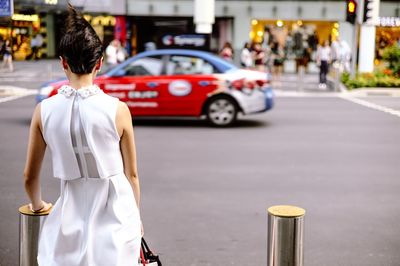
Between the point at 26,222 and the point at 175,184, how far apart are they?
448 cm

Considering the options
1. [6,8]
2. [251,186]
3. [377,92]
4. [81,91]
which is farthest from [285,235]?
[377,92]

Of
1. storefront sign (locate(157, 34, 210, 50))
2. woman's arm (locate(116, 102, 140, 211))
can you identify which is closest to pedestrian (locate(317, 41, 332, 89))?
storefront sign (locate(157, 34, 210, 50))

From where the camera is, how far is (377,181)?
26.2 ft

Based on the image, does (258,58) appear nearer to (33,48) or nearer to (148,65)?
(148,65)

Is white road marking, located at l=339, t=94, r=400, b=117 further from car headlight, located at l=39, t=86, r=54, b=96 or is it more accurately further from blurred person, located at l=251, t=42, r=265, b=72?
car headlight, located at l=39, t=86, r=54, b=96

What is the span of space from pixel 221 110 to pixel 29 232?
9.59m

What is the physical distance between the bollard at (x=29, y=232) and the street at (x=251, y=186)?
151 centimetres

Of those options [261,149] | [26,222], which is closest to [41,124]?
[26,222]

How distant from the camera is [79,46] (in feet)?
7.81

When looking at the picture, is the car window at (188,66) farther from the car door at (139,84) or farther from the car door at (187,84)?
the car door at (139,84)

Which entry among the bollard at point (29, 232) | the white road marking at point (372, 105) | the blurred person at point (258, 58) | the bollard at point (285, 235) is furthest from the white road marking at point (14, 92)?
the bollard at point (285, 235)

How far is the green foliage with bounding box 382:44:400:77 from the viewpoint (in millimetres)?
23205

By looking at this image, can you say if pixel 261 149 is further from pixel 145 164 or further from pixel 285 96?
pixel 285 96

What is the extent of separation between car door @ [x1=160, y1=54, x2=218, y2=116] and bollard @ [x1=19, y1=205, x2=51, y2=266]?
364 inches
